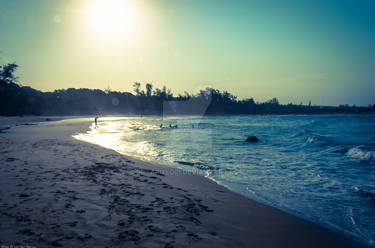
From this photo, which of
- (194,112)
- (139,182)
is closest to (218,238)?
(139,182)

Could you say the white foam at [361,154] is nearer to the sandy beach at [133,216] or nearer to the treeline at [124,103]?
the sandy beach at [133,216]

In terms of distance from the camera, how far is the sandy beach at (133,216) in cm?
278

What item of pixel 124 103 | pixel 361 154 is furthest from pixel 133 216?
pixel 124 103

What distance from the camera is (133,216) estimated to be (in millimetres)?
3455

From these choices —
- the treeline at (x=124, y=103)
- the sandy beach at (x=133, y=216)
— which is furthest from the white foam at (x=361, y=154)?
the treeline at (x=124, y=103)

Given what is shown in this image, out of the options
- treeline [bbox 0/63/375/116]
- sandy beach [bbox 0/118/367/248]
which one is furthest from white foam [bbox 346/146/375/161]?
treeline [bbox 0/63/375/116]

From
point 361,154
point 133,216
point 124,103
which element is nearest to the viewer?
point 133,216

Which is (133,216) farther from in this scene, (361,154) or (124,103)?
(124,103)

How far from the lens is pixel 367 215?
4.37 m

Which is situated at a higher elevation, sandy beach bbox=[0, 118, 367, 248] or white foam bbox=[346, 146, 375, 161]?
sandy beach bbox=[0, 118, 367, 248]

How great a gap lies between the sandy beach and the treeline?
222ft

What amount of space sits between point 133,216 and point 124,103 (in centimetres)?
10932

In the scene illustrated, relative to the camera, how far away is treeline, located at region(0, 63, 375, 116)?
56.7m

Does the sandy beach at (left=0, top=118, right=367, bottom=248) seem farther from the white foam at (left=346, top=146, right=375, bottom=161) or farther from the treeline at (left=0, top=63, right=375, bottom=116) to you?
the treeline at (left=0, top=63, right=375, bottom=116)
